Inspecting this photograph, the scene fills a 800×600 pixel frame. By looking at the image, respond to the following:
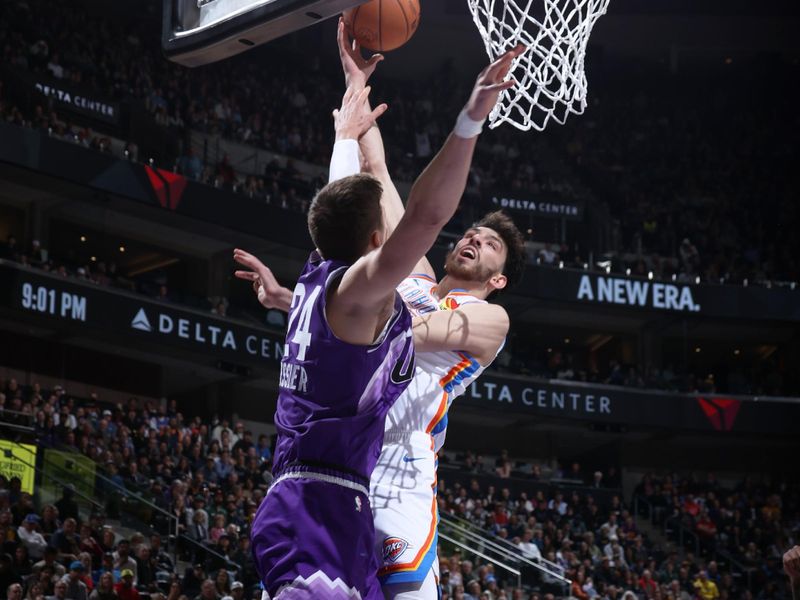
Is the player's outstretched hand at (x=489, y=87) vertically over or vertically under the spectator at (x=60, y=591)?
over

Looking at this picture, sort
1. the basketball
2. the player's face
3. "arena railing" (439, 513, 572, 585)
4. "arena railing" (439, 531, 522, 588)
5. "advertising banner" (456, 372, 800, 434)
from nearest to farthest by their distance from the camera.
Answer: the player's face → the basketball → "arena railing" (439, 531, 522, 588) → "arena railing" (439, 513, 572, 585) → "advertising banner" (456, 372, 800, 434)

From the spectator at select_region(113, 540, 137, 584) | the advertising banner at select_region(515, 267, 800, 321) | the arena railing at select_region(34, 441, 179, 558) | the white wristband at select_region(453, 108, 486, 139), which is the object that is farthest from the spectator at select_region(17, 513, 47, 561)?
the advertising banner at select_region(515, 267, 800, 321)

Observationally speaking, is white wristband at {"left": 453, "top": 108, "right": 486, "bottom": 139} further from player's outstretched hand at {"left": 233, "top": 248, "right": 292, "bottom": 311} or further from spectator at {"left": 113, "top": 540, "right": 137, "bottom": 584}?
spectator at {"left": 113, "top": 540, "right": 137, "bottom": 584}

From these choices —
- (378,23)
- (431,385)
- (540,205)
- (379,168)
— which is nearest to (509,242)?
(379,168)

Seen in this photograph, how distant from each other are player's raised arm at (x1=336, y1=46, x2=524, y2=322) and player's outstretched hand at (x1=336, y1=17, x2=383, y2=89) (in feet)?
4.20

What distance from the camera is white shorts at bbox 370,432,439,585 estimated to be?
3.82m

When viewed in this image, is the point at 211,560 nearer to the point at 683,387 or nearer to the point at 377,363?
the point at 377,363

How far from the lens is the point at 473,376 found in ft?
14.4

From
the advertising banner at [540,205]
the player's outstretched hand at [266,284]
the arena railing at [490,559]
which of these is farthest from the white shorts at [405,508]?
the advertising banner at [540,205]

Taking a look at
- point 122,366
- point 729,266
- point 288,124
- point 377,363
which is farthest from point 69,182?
point 377,363

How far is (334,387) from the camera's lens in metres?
3.27

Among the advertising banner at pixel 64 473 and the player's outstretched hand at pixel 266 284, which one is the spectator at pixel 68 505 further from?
the player's outstretched hand at pixel 266 284

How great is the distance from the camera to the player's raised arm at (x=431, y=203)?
2975mm

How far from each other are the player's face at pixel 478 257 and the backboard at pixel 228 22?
1064mm
